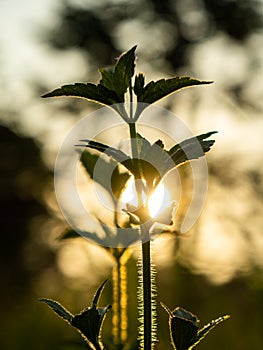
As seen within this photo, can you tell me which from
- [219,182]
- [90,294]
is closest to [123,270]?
[90,294]

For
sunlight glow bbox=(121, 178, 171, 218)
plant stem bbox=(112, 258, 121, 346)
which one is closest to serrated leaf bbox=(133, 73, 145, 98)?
sunlight glow bbox=(121, 178, 171, 218)

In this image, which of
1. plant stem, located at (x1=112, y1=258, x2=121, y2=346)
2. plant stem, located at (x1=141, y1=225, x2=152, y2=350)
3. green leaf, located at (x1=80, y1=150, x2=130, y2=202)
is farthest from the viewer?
plant stem, located at (x1=112, y1=258, x2=121, y2=346)

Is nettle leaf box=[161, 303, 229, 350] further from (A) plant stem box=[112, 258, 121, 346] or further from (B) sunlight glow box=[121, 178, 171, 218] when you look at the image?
(A) plant stem box=[112, 258, 121, 346]

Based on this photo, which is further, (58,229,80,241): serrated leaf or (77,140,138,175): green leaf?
(58,229,80,241): serrated leaf

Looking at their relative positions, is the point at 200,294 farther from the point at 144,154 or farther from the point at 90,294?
the point at 144,154

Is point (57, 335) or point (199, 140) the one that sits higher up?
point (57, 335)

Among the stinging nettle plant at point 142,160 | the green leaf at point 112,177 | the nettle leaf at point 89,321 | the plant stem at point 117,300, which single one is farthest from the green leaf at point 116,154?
the plant stem at point 117,300

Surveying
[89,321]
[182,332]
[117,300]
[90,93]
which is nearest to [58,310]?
[89,321]
